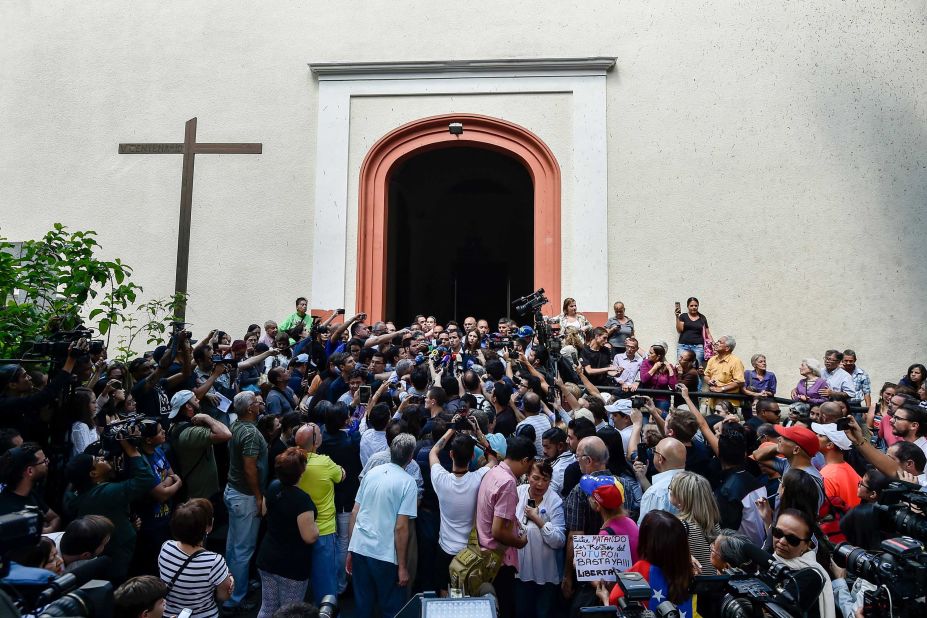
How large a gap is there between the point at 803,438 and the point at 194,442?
14.4ft

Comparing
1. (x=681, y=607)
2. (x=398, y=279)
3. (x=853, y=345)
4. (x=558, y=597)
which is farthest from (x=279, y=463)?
(x=398, y=279)

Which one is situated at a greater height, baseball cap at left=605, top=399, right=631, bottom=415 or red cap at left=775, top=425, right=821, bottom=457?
baseball cap at left=605, top=399, right=631, bottom=415

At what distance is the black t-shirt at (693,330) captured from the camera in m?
11.3

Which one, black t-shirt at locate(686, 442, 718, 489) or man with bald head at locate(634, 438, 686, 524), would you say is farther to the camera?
black t-shirt at locate(686, 442, 718, 489)

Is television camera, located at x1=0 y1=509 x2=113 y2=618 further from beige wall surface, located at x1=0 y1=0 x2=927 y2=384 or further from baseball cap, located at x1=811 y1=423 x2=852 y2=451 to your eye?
beige wall surface, located at x1=0 y1=0 x2=927 y2=384

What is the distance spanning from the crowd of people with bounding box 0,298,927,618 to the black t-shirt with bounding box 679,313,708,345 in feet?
14.4

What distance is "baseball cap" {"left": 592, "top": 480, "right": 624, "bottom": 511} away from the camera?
13.5ft

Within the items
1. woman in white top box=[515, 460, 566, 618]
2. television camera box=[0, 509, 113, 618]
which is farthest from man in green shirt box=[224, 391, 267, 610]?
television camera box=[0, 509, 113, 618]

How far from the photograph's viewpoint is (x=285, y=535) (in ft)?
15.5

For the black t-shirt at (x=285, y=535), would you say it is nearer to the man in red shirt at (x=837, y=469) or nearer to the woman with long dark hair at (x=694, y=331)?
the man in red shirt at (x=837, y=469)

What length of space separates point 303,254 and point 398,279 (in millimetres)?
3569

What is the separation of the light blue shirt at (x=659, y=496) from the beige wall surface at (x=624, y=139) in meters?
7.45

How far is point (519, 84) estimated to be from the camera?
12.4 m

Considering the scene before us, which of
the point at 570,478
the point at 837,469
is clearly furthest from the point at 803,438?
the point at 570,478
